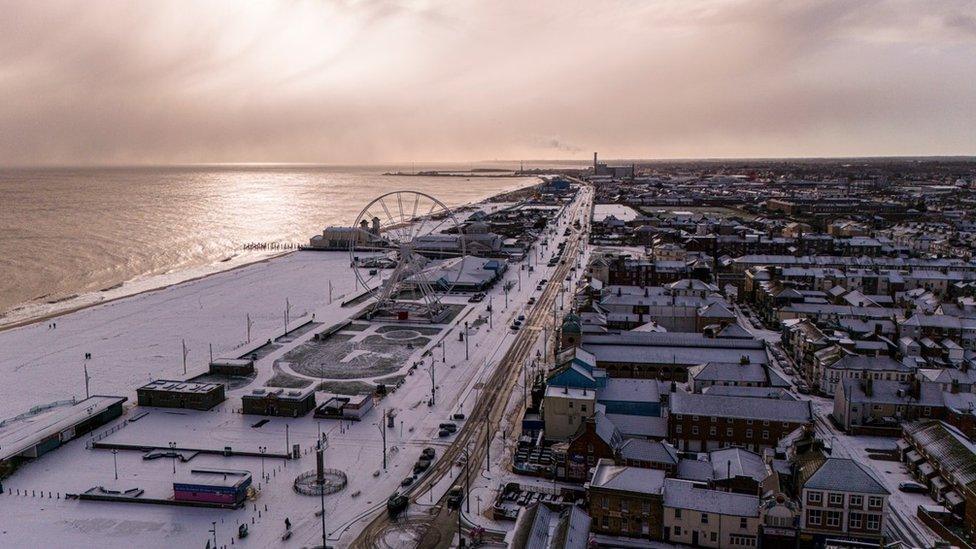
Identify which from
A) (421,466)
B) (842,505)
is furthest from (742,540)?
(421,466)

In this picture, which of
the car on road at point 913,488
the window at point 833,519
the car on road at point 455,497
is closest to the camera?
the window at point 833,519

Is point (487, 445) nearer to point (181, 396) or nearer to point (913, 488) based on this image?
point (181, 396)

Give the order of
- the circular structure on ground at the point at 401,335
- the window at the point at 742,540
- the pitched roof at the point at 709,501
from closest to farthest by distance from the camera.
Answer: the window at the point at 742,540 < the pitched roof at the point at 709,501 < the circular structure on ground at the point at 401,335

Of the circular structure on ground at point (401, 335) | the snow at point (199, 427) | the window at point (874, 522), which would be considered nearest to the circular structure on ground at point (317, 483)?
the snow at point (199, 427)

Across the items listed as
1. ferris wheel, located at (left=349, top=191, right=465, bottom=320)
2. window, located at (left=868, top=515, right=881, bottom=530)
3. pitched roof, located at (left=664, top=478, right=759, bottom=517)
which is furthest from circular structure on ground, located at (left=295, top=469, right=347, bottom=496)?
ferris wheel, located at (left=349, top=191, right=465, bottom=320)

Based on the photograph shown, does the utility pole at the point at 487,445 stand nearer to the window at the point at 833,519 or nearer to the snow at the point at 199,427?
the snow at the point at 199,427

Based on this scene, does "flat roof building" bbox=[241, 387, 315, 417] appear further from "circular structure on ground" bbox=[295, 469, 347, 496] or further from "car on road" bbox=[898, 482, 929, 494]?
"car on road" bbox=[898, 482, 929, 494]
